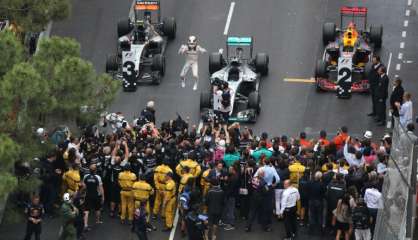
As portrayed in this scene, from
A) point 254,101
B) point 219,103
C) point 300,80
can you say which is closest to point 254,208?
point 219,103

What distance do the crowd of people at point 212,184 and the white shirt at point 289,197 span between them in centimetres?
3

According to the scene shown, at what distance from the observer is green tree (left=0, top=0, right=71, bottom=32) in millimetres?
35500

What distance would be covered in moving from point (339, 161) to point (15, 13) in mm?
9495

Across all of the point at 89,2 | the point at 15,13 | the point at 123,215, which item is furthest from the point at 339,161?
the point at 89,2

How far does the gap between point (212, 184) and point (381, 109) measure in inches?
342

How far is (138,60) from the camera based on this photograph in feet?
142

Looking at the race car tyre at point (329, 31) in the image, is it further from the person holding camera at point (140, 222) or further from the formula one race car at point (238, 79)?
the person holding camera at point (140, 222)

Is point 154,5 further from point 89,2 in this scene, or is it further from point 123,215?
point 123,215

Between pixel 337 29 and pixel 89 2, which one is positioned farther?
pixel 89 2

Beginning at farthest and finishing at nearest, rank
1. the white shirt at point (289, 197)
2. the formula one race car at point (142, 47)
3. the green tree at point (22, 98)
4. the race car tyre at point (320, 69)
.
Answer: the formula one race car at point (142, 47) < the race car tyre at point (320, 69) < the white shirt at point (289, 197) < the green tree at point (22, 98)

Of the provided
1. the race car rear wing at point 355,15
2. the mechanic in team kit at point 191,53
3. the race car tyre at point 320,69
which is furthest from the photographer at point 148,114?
the race car rear wing at point 355,15

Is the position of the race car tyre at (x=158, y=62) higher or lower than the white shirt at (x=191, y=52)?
lower

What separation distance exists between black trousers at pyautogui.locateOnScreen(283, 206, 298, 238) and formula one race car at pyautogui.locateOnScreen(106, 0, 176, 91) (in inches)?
400

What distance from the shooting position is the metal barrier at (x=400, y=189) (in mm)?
28094
